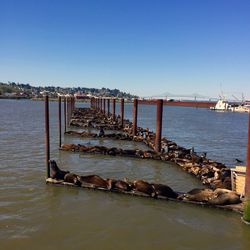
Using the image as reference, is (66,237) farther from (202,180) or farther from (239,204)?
(202,180)

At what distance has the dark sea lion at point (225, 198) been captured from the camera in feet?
42.1

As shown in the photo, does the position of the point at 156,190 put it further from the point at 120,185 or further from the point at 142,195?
the point at 120,185

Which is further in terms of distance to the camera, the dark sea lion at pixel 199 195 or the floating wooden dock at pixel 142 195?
the dark sea lion at pixel 199 195

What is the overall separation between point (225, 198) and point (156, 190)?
8.65 ft

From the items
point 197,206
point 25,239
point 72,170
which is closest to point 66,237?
point 25,239

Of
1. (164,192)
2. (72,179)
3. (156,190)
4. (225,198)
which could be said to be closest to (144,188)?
(156,190)

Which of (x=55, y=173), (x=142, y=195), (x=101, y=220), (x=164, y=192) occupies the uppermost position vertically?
(x=55, y=173)

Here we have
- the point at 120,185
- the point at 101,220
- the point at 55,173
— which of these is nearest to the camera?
the point at 101,220

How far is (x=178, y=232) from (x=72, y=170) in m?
9.21

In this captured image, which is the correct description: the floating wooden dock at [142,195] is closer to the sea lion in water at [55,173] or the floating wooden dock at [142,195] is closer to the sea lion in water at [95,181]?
the sea lion in water at [95,181]

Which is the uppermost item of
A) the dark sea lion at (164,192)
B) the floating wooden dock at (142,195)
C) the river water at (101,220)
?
the dark sea lion at (164,192)

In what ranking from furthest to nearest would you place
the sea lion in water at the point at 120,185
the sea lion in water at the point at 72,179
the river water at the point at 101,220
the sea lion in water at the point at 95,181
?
the sea lion in water at the point at 72,179
the sea lion in water at the point at 95,181
the sea lion in water at the point at 120,185
the river water at the point at 101,220

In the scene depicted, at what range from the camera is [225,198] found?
42.3 feet

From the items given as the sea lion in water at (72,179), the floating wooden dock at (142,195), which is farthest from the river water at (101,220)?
the sea lion in water at (72,179)
